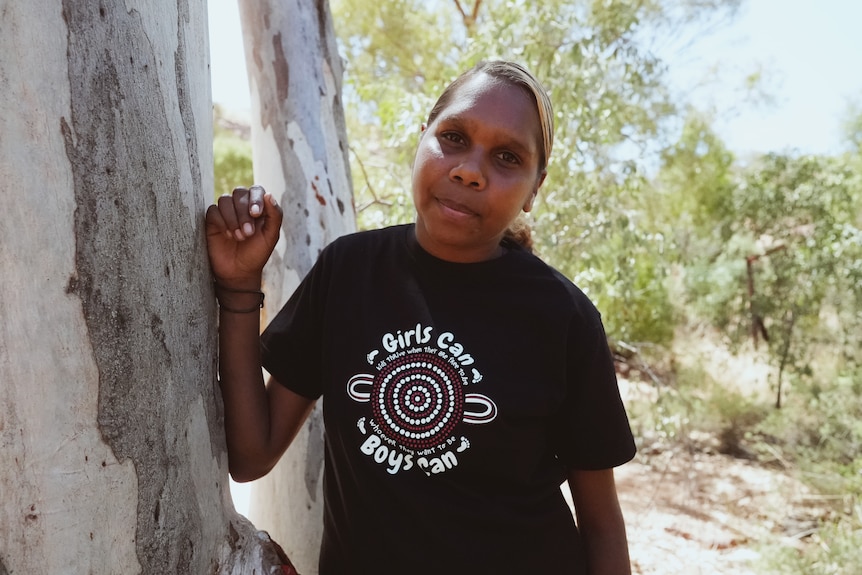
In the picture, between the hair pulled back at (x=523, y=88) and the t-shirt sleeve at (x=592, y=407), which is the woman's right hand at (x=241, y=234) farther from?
the t-shirt sleeve at (x=592, y=407)

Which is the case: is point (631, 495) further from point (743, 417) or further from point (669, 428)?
point (743, 417)

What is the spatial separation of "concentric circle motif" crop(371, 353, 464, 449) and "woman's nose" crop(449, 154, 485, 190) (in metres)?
0.31

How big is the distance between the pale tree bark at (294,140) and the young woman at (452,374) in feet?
2.78

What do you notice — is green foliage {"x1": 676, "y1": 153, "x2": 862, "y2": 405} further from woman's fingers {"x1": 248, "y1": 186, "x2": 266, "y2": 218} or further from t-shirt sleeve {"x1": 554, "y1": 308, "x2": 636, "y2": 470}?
woman's fingers {"x1": 248, "y1": 186, "x2": 266, "y2": 218}

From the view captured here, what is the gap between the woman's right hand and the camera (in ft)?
3.62

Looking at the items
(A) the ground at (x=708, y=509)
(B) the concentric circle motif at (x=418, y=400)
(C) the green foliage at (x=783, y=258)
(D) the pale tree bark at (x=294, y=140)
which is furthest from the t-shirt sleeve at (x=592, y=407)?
(C) the green foliage at (x=783, y=258)

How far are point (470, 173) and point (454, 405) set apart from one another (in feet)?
1.32

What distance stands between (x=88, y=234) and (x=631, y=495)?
6626 mm

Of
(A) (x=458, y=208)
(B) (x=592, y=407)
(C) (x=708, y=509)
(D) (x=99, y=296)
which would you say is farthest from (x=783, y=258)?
(D) (x=99, y=296)

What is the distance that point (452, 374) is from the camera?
1.20 m

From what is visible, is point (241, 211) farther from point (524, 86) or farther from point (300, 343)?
point (524, 86)

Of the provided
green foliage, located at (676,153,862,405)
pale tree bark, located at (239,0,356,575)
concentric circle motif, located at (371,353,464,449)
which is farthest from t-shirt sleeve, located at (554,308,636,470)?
green foliage, located at (676,153,862,405)

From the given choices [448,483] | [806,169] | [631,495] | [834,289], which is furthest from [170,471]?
[806,169]

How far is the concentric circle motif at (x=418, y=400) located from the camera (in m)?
1.19
